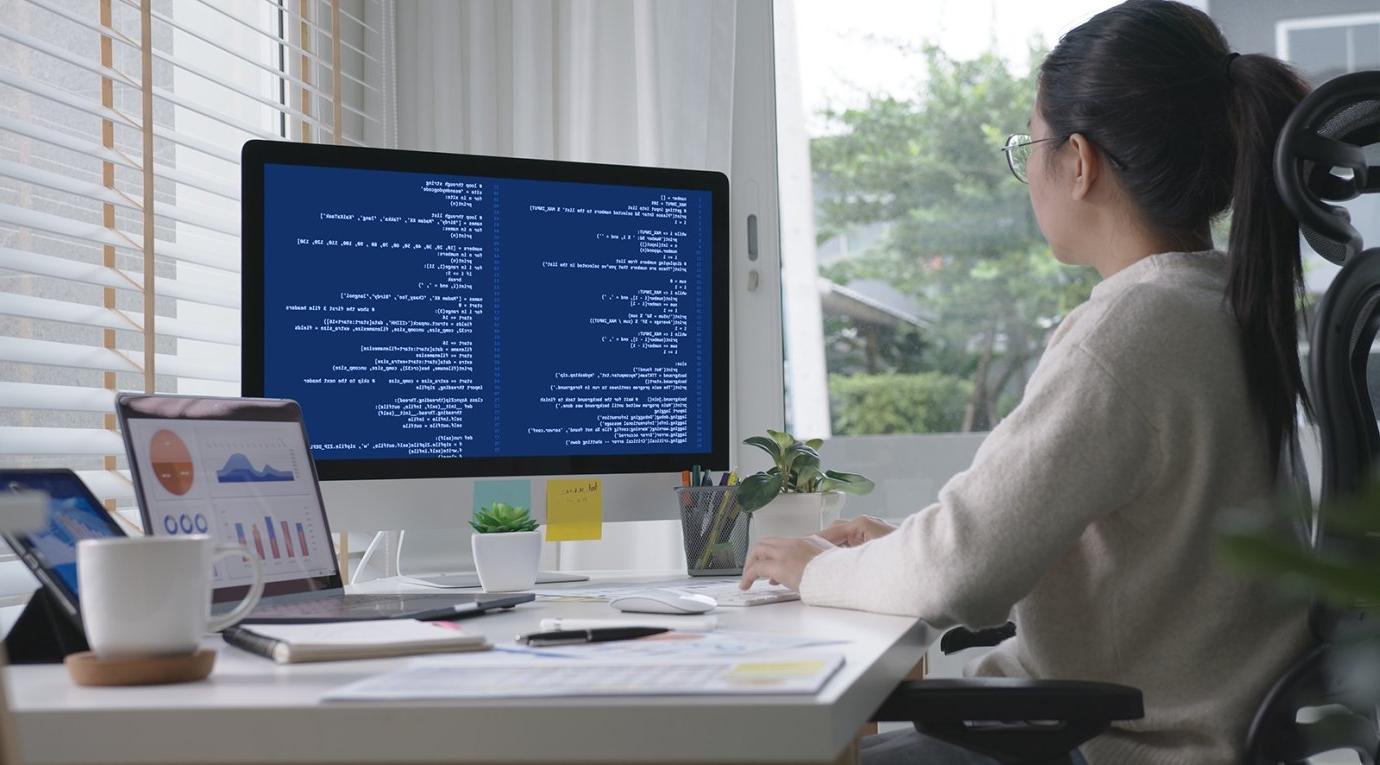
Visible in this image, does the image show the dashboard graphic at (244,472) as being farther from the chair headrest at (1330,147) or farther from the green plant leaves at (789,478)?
the chair headrest at (1330,147)

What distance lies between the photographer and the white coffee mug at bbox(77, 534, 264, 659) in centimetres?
83

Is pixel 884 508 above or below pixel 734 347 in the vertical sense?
below

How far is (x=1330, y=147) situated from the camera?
102cm

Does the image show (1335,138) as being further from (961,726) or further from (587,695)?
(587,695)

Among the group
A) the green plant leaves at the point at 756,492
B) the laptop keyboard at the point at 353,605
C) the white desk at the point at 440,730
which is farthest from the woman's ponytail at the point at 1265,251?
the laptop keyboard at the point at 353,605

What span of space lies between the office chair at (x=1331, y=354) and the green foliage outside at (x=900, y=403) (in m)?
1.45

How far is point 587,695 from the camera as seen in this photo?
0.72 metres

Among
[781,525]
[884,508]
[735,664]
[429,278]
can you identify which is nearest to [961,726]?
[735,664]

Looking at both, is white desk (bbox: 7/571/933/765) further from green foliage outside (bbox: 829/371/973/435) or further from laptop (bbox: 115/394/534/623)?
green foliage outside (bbox: 829/371/973/435)

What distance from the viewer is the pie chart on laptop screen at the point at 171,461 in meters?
1.20

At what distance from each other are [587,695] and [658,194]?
114 centimetres

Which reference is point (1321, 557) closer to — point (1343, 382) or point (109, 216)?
point (1343, 382)

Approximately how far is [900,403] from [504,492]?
3.55 ft

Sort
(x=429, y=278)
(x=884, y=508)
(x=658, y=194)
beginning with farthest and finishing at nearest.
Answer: (x=884, y=508), (x=658, y=194), (x=429, y=278)
